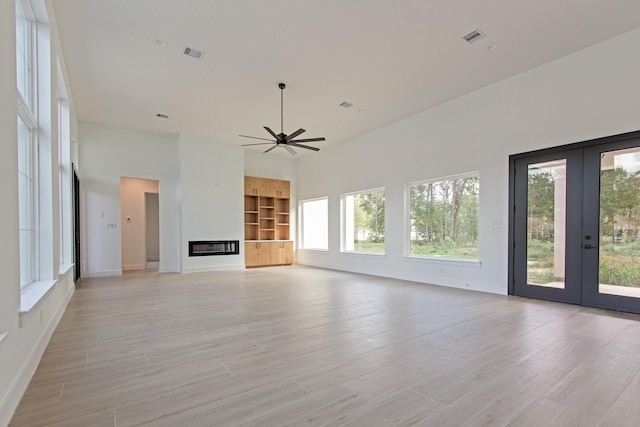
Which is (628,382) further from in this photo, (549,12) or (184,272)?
(184,272)

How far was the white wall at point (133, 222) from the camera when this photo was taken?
9.30 meters

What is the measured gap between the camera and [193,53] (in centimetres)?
448

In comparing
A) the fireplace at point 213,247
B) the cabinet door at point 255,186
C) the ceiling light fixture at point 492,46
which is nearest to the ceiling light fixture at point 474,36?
the ceiling light fixture at point 492,46

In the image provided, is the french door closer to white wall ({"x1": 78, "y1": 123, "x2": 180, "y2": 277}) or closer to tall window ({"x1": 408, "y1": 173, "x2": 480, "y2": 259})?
tall window ({"x1": 408, "y1": 173, "x2": 480, "y2": 259})

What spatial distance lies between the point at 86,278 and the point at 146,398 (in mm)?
6929

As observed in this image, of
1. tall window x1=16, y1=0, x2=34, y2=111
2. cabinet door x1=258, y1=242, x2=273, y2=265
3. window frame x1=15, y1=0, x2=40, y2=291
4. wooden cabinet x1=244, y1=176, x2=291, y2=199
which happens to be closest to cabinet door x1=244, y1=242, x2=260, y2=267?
cabinet door x1=258, y1=242, x2=273, y2=265

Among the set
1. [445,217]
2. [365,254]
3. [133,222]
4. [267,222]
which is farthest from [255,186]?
[445,217]

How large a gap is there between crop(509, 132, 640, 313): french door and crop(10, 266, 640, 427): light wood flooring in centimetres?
45

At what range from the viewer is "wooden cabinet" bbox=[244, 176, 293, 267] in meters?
9.69

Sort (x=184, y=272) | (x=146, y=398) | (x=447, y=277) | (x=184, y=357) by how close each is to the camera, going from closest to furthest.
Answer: (x=146, y=398)
(x=184, y=357)
(x=447, y=277)
(x=184, y=272)

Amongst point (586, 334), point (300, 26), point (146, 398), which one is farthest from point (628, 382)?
point (300, 26)

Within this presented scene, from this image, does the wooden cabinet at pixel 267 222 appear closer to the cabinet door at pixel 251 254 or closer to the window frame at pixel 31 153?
the cabinet door at pixel 251 254

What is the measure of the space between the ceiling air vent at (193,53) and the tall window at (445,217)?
486 centimetres

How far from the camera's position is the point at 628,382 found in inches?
89.2
